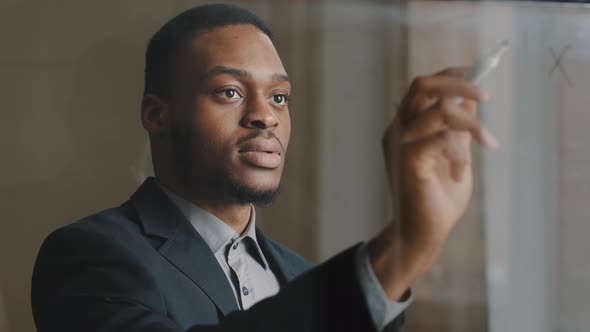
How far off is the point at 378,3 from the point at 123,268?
0.47 meters

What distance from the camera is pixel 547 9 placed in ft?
3.19

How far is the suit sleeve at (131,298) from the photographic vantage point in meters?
0.80

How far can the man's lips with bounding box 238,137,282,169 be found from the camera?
86 centimetres

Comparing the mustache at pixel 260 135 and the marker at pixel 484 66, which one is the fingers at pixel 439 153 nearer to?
the marker at pixel 484 66

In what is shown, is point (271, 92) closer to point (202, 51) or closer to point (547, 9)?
point (202, 51)

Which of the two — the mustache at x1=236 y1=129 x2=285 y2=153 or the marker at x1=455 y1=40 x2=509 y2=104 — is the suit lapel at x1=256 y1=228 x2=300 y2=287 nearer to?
the mustache at x1=236 y1=129 x2=285 y2=153

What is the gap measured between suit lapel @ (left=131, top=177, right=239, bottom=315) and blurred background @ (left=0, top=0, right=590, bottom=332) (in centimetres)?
3

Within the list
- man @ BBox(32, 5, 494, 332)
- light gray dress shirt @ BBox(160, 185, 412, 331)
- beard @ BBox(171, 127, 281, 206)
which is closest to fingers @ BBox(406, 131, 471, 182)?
man @ BBox(32, 5, 494, 332)

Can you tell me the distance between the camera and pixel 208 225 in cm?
85

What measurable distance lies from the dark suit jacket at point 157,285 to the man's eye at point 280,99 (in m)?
0.18

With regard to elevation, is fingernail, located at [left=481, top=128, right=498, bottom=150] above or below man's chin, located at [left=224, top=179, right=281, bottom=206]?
above

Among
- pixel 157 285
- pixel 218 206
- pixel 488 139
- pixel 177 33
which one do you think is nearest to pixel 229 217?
pixel 218 206

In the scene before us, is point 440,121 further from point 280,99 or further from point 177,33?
point 177,33

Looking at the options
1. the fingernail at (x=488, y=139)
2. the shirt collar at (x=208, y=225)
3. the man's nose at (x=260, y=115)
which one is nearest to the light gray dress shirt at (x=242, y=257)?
the shirt collar at (x=208, y=225)
